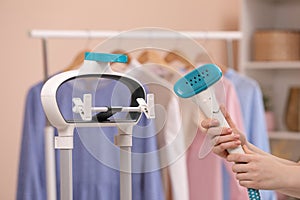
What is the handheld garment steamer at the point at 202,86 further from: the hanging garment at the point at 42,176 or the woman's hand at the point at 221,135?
the hanging garment at the point at 42,176

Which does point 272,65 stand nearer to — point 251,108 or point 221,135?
point 251,108

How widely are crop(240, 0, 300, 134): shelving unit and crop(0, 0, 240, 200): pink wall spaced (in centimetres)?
50

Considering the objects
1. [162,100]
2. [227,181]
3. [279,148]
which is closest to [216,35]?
[227,181]

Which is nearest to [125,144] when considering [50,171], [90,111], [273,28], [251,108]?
[90,111]

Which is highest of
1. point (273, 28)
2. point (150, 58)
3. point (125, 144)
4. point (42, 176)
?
point (273, 28)

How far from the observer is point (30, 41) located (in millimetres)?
2350

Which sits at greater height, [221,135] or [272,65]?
[272,65]

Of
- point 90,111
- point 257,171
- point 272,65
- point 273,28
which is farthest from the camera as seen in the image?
point 273,28

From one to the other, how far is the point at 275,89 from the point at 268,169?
2165 mm

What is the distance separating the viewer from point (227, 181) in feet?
7.34

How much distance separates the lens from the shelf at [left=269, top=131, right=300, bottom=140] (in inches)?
115

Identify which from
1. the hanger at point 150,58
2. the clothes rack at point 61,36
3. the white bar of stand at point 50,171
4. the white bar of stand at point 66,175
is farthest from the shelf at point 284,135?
the white bar of stand at point 66,175

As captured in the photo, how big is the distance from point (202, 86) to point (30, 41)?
142cm

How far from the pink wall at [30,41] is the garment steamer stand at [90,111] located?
4.11ft
